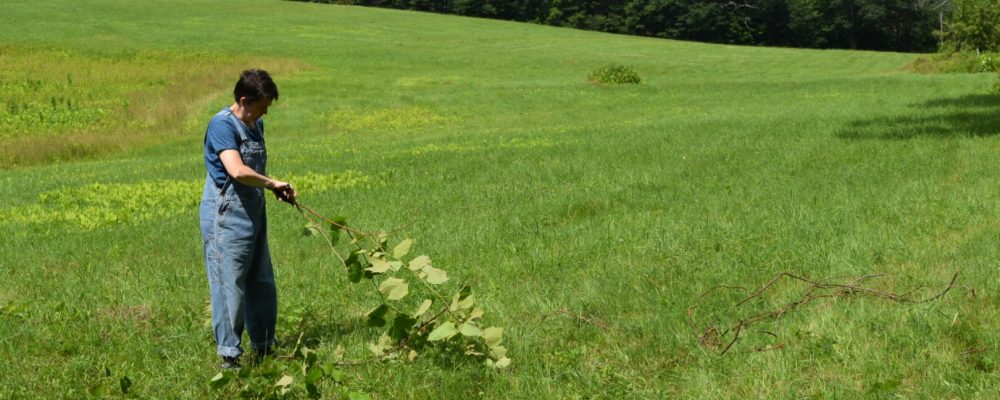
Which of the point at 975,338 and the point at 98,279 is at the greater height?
the point at 975,338

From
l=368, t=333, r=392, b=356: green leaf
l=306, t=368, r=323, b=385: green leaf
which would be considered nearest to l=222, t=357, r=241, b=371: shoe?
l=368, t=333, r=392, b=356: green leaf

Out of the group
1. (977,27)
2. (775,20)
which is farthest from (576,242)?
(775,20)

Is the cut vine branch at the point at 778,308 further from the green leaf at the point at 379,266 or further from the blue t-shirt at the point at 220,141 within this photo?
the blue t-shirt at the point at 220,141

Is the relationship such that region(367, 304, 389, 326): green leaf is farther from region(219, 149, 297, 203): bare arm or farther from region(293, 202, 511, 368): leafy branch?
region(219, 149, 297, 203): bare arm

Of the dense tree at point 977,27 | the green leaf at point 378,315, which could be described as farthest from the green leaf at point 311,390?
the dense tree at point 977,27

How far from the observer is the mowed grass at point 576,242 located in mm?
5527

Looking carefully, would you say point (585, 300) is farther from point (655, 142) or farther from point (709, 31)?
point (709, 31)

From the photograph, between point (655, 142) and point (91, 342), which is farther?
point (655, 142)

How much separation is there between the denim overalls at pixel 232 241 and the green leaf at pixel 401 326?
1.07m

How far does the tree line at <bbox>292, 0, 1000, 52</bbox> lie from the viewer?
299 ft

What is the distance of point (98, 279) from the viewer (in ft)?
28.5

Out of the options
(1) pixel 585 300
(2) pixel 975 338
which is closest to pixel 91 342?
(1) pixel 585 300

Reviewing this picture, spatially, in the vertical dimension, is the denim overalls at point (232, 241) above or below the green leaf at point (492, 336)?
above

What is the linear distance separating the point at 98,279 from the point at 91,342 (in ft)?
7.60
